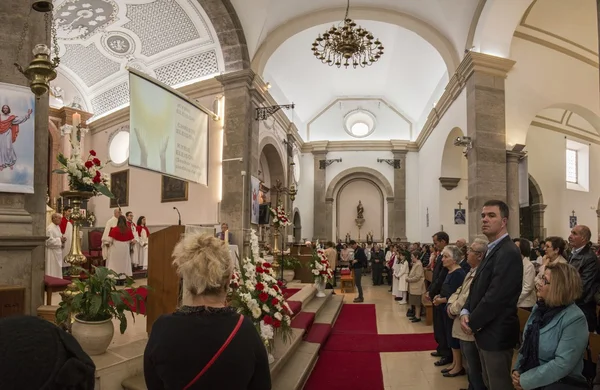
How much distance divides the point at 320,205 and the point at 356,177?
7.32ft

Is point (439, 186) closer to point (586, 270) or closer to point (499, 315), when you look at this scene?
point (586, 270)

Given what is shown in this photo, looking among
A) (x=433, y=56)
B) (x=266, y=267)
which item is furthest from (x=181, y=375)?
(x=433, y=56)

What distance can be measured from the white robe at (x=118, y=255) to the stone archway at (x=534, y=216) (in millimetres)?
13294

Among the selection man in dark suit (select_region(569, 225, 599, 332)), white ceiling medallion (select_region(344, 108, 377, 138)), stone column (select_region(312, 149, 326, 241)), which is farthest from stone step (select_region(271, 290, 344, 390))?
white ceiling medallion (select_region(344, 108, 377, 138))

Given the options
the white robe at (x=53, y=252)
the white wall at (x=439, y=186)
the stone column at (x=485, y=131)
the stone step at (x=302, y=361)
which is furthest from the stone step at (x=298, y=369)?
the white wall at (x=439, y=186)

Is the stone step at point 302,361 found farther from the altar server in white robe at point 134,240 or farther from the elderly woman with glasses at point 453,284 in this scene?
the altar server in white robe at point 134,240

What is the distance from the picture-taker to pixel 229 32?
451 inches

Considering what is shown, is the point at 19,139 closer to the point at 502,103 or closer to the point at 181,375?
the point at 181,375

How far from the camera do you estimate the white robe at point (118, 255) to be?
9227 mm

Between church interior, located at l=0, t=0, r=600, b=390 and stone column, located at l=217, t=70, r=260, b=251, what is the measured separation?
6 centimetres

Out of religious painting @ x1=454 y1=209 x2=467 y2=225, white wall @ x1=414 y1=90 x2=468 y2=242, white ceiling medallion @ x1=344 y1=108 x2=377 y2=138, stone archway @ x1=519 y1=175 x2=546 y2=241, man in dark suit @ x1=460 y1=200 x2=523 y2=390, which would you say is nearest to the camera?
man in dark suit @ x1=460 y1=200 x2=523 y2=390

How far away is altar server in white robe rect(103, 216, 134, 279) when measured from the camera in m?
9.16

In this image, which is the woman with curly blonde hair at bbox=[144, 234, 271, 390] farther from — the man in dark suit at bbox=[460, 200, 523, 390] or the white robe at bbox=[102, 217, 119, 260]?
the white robe at bbox=[102, 217, 119, 260]

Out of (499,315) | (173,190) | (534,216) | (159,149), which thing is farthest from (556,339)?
(534,216)
